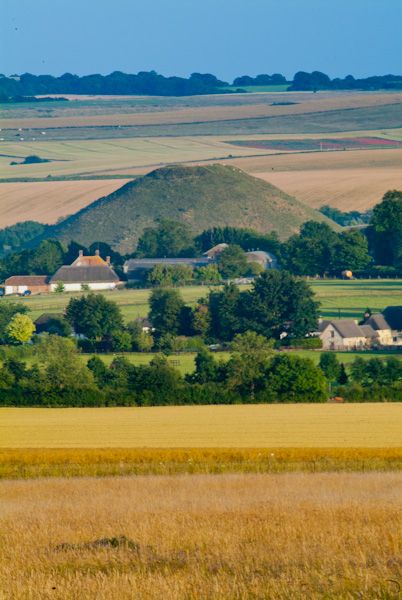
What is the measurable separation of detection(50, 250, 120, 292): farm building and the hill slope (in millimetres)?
31455

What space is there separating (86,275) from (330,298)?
103 feet

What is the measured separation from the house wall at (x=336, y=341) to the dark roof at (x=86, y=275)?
4631cm

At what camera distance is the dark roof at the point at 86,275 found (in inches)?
5017

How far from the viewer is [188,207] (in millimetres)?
177000

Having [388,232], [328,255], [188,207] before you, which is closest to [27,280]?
[328,255]

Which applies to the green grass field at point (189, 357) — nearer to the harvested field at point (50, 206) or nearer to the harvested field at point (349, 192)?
the harvested field at point (349, 192)

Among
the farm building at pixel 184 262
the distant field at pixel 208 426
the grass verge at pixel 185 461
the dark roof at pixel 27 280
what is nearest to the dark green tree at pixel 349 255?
the farm building at pixel 184 262

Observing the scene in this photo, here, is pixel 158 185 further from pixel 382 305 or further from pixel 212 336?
pixel 212 336

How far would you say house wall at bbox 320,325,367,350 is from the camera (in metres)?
81.4

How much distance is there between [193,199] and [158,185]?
6.26m

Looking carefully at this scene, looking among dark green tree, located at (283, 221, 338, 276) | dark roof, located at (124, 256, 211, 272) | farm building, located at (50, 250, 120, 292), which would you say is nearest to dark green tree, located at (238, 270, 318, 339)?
dark green tree, located at (283, 221, 338, 276)

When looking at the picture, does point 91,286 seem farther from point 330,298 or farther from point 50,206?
point 50,206

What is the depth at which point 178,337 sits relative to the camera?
83875 mm

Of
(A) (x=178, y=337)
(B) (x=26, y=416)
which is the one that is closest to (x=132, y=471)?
(B) (x=26, y=416)
